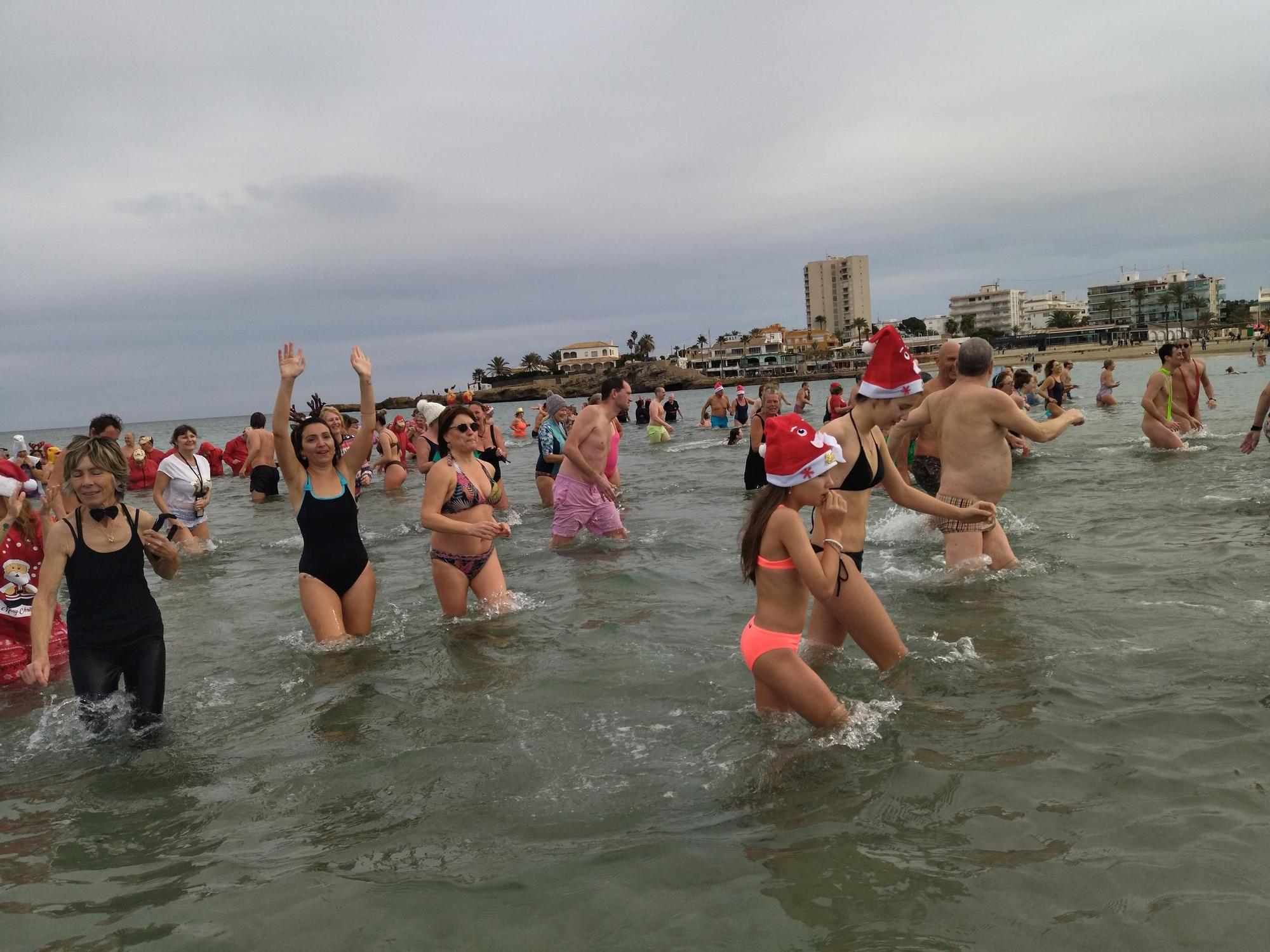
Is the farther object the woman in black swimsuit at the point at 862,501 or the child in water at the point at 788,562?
the woman in black swimsuit at the point at 862,501

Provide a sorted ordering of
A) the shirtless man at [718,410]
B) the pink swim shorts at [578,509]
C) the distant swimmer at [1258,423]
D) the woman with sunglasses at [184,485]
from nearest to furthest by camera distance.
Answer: the distant swimmer at [1258,423] < the pink swim shorts at [578,509] < the woman with sunglasses at [184,485] < the shirtless man at [718,410]

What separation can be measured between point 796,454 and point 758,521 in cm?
35

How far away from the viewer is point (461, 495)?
673cm

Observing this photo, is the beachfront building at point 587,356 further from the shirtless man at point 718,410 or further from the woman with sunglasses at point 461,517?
the woman with sunglasses at point 461,517

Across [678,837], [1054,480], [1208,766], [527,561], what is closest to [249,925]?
[678,837]

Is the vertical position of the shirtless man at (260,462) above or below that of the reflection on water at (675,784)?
above

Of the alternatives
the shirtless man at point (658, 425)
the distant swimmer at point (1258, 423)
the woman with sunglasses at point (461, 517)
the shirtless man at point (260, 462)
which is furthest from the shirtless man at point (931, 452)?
the shirtless man at point (658, 425)

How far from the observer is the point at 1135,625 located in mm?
5820

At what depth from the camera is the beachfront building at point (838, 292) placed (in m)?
183

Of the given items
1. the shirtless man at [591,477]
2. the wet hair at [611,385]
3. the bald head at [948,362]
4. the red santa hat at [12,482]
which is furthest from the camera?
the wet hair at [611,385]

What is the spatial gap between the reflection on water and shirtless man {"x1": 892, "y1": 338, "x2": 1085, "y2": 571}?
361 mm

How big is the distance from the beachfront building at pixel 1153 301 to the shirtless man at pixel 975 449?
14782 cm

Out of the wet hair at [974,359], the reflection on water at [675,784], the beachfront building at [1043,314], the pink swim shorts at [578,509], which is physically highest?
the beachfront building at [1043,314]

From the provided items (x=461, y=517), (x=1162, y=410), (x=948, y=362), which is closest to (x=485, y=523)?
(x=461, y=517)
